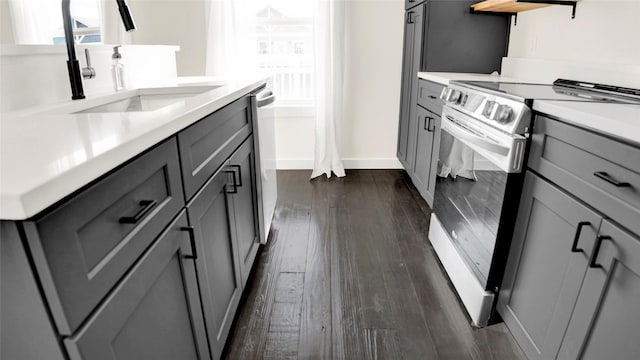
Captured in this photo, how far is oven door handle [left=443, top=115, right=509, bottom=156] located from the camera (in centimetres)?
139

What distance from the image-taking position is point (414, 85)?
298cm

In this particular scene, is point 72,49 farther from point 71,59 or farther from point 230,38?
point 230,38

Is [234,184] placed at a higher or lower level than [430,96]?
lower

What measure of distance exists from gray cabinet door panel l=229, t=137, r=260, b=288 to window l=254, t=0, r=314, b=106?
181 cm

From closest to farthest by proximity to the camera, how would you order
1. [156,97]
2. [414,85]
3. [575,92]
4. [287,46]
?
1. [575,92]
2. [156,97]
3. [414,85]
4. [287,46]

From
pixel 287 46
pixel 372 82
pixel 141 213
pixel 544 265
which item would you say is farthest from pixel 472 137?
pixel 287 46

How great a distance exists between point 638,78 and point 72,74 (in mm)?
2204

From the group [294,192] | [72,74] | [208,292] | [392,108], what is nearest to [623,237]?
[208,292]

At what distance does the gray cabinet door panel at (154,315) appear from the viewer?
0.64m

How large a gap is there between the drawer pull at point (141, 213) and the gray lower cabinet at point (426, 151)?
6.32 ft

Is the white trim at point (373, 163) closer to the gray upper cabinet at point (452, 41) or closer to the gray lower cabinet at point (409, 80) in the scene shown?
the gray lower cabinet at point (409, 80)

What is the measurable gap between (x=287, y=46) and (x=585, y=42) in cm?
231

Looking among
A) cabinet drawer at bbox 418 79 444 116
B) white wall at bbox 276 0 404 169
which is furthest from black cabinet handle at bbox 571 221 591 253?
white wall at bbox 276 0 404 169

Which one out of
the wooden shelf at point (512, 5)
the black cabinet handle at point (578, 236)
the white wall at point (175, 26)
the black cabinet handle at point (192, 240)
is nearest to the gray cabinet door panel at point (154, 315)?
the black cabinet handle at point (192, 240)
